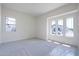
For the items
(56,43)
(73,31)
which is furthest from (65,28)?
(56,43)

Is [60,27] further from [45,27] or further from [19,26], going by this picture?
[19,26]

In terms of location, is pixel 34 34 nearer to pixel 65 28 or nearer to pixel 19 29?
pixel 19 29

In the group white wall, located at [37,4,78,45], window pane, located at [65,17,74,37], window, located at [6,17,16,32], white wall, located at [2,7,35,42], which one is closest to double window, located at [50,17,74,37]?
window pane, located at [65,17,74,37]

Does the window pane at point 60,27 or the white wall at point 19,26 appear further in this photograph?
the white wall at point 19,26

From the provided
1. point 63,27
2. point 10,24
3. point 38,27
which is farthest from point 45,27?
point 10,24

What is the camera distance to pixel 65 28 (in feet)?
13.4

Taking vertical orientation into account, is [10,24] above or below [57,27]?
above

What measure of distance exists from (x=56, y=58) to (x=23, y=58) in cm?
60

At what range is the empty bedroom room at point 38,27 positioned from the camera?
3.90 meters

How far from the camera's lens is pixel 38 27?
4.04 metres

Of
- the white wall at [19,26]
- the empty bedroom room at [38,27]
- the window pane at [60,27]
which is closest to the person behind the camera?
the empty bedroom room at [38,27]

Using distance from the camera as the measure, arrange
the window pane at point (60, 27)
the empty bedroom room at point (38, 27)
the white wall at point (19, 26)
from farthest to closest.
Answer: the white wall at point (19, 26)
the window pane at point (60, 27)
the empty bedroom room at point (38, 27)

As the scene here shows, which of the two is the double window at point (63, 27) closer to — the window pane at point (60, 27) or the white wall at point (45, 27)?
the window pane at point (60, 27)

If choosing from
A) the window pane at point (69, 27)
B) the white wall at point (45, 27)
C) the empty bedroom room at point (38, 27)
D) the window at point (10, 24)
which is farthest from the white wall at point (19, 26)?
the window pane at point (69, 27)
